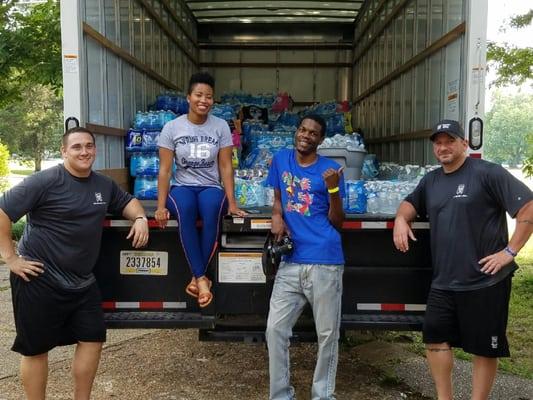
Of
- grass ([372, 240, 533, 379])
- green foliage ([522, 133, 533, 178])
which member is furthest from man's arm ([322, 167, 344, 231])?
green foliage ([522, 133, 533, 178])

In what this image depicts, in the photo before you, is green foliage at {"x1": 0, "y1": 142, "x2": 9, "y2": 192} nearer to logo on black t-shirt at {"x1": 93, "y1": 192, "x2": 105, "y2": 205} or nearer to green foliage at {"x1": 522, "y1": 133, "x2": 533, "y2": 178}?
green foliage at {"x1": 522, "y1": 133, "x2": 533, "y2": 178}

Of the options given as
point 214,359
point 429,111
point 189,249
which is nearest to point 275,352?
point 189,249

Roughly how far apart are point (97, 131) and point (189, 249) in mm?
1329

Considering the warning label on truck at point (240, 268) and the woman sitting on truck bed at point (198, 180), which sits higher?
the woman sitting on truck bed at point (198, 180)

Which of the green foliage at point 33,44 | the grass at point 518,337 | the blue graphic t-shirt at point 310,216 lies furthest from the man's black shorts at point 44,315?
the green foliage at point 33,44

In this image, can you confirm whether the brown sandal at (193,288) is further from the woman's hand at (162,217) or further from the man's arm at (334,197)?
the man's arm at (334,197)

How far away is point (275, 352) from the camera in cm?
338

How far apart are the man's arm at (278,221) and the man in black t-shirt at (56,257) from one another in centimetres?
95

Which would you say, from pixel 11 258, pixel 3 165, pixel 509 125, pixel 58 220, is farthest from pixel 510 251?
pixel 509 125

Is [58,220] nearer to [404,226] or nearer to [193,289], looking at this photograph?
[193,289]

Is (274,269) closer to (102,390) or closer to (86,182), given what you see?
(86,182)

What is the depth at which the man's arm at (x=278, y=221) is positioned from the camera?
3.41 m

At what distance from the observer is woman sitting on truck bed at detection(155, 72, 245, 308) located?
11.5 feet

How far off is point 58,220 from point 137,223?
1.43 feet
